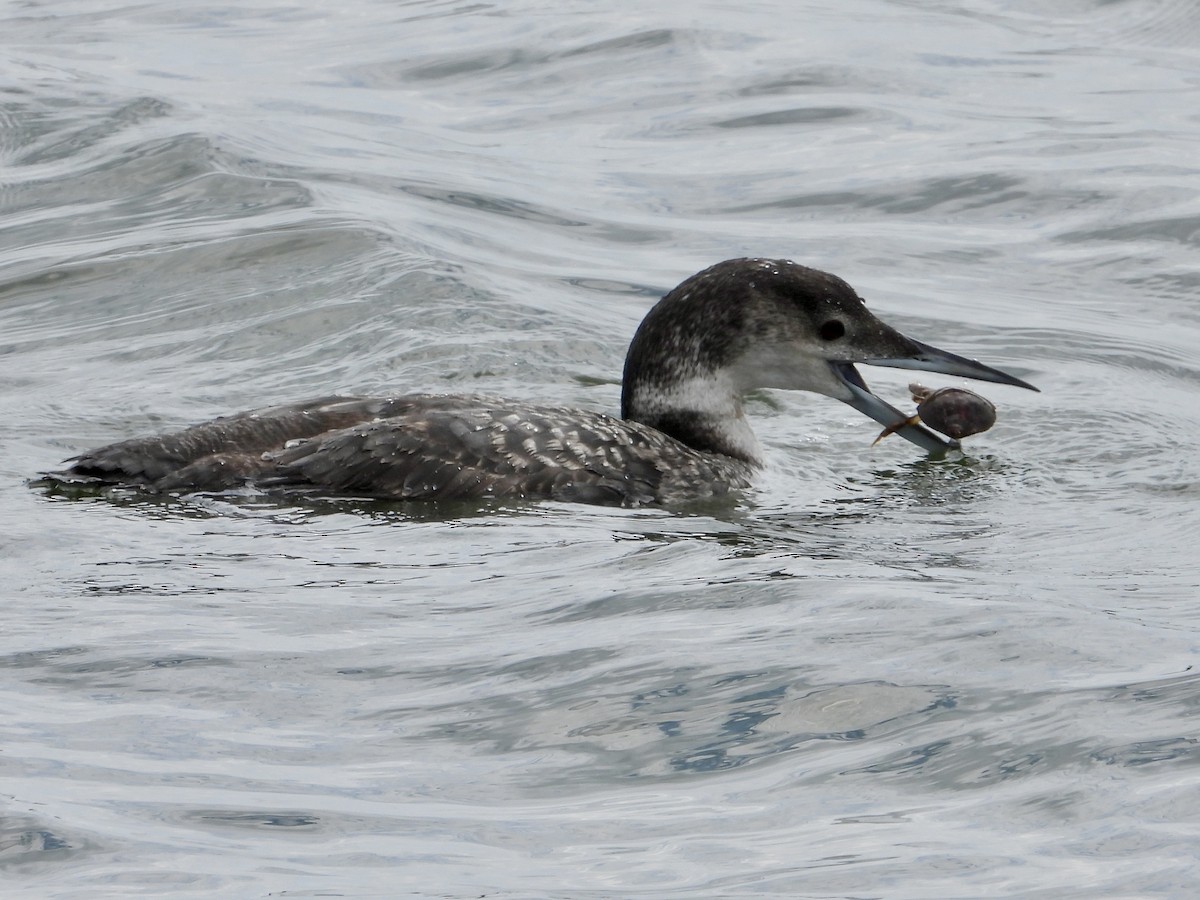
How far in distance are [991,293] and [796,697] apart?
5449mm

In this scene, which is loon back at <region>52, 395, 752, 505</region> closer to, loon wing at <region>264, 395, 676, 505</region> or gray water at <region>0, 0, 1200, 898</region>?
loon wing at <region>264, 395, 676, 505</region>

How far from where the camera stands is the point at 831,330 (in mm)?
7156

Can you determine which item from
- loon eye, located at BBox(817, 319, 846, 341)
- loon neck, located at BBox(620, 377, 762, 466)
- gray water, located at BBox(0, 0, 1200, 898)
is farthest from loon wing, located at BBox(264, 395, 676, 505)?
loon eye, located at BBox(817, 319, 846, 341)

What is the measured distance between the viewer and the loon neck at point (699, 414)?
7.28 meters

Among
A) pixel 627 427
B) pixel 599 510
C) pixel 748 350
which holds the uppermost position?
pixel 748 350

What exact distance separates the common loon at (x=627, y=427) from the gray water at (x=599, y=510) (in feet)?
0.46

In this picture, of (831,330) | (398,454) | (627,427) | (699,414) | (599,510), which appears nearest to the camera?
(398,454)

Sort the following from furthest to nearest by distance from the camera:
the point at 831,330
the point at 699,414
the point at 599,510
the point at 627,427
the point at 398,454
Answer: the point at 699,414 < the point at 831,330 < the point at 627,427 < the point at 599,510 < the point at 398,454

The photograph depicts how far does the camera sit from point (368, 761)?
14.2 ft

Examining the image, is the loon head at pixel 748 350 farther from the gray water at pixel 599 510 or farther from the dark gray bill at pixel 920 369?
the gray water at pixel 599 510

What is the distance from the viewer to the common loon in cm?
626

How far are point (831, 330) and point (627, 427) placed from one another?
85 centimetres

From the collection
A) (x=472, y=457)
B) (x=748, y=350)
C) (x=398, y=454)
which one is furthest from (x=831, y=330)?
(x=398, y=454)

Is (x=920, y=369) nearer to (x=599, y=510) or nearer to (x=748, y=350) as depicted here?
(x=748, y=350)
